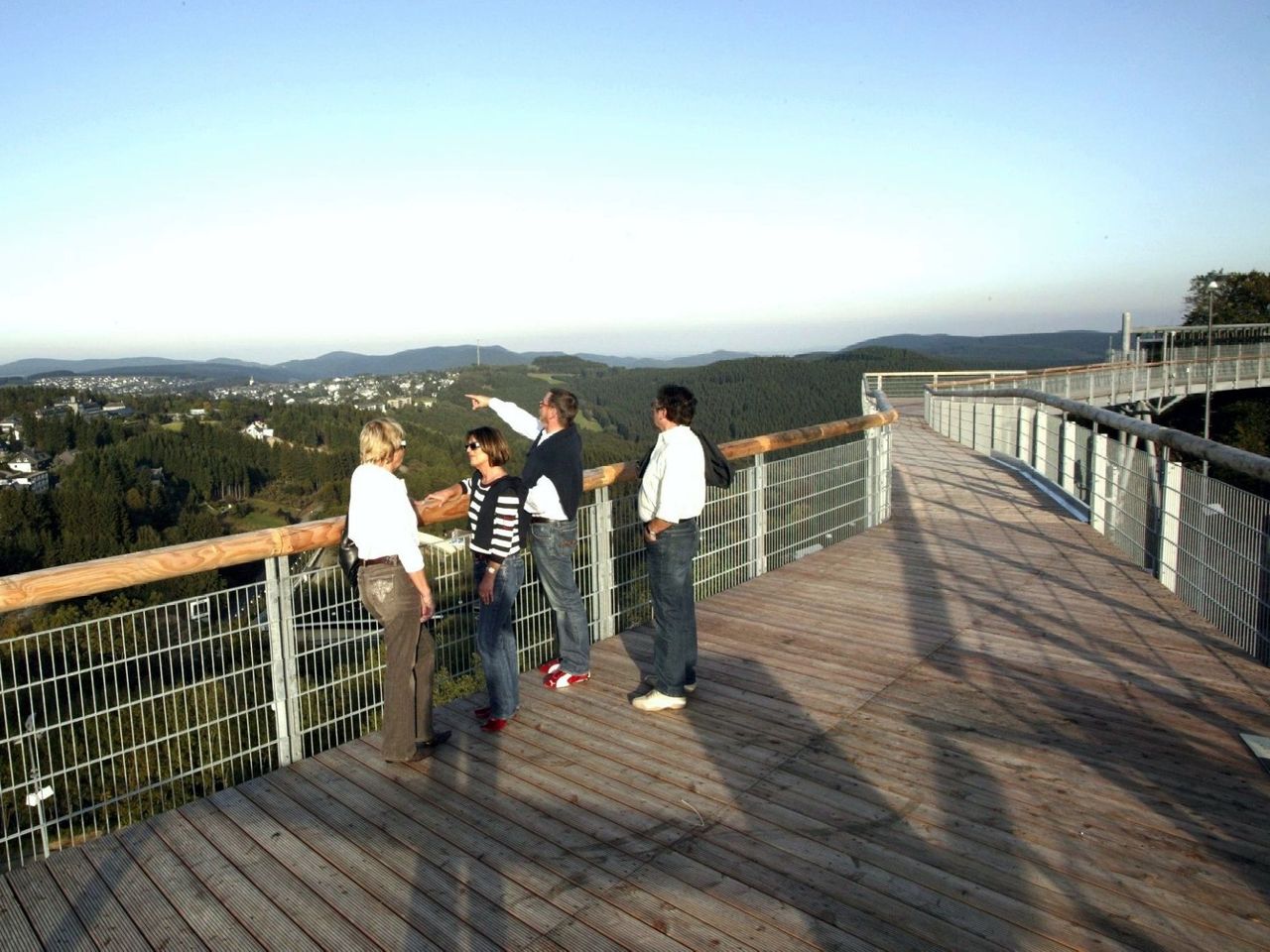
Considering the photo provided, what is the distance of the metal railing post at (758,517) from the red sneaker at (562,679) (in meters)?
2.54

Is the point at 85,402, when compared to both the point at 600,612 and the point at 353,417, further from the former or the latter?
the point at 600,612

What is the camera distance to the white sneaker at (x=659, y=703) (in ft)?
14.5

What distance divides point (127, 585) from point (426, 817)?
55.4 inches

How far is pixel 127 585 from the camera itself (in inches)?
130

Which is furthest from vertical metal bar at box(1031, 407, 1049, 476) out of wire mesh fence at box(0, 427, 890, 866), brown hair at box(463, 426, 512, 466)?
brown hair at box(463, 426, 512, 466)

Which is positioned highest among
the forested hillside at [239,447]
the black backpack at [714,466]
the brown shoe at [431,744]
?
the black backpack at [714,466]

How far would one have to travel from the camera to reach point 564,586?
471 cm

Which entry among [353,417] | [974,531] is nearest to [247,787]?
[974,531]

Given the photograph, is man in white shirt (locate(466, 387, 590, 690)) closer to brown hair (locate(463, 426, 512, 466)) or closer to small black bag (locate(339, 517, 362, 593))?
brown hair (locate(463, 426, 512, 466))

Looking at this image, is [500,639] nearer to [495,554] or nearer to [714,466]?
[495,554]

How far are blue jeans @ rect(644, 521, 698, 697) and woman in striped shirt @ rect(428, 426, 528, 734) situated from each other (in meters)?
0.69

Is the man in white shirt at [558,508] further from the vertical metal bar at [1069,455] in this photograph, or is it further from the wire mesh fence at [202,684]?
the vertical metal bar at [1069,455]

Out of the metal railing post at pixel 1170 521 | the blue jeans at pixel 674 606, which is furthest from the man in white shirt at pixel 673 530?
the metal railing post at pixel 1170 521

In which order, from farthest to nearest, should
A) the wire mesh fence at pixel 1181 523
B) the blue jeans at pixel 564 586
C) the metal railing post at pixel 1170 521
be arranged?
the metal railing post at pixel 1170 521 < the wire mesh fence at pixel 1181 523 < the blue jeans at pixel 564 586
